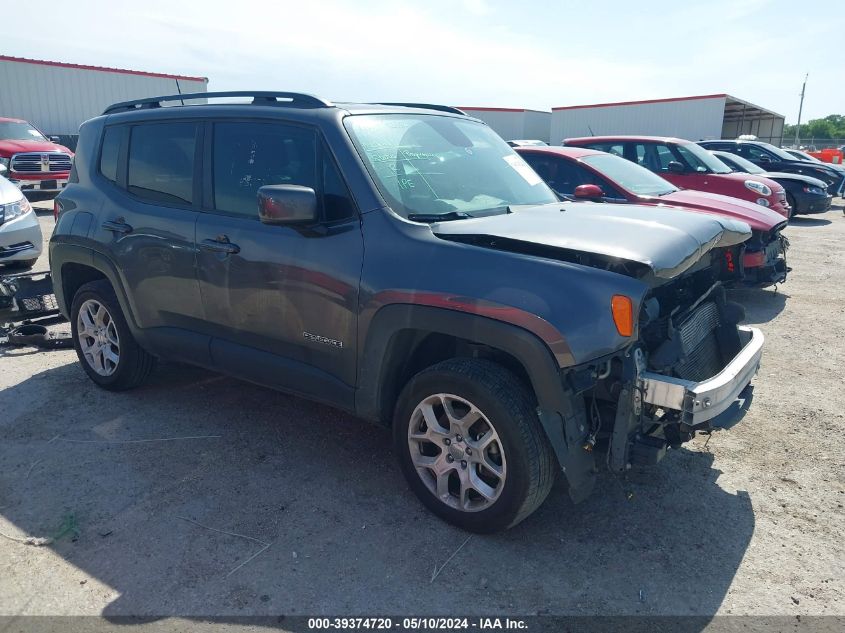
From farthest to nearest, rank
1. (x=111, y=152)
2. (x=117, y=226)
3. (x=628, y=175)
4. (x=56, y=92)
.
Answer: (x=56, y=92), (x=628, y=175), (x=111, y=152), (x=117, y=226)

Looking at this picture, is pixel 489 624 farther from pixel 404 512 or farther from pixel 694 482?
pixel 694 482

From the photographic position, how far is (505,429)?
2898 mm

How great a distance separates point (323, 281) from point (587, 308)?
1.37 m

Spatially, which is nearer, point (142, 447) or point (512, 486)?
point (512, 486)

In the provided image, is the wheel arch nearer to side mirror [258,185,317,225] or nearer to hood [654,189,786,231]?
side mirror [258,185,317,225]

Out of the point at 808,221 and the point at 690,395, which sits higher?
the point at 690,395

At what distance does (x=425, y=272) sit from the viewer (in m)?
3.07

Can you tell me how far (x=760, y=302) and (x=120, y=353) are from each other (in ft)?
22.0

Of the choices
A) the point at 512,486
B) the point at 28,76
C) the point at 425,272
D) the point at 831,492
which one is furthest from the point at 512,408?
the point at 28,76

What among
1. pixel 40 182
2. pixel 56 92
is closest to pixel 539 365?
pixel 40 182

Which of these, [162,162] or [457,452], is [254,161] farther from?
[457,452]

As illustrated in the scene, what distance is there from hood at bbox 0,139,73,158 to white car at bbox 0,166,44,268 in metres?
9.22

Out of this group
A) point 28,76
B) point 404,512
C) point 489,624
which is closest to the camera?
point 489,624

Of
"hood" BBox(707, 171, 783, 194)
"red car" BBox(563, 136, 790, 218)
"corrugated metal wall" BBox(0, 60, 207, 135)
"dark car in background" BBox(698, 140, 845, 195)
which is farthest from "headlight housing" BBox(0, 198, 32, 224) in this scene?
"corrugated metal wall" BBox(0, 60, 207, 135)
